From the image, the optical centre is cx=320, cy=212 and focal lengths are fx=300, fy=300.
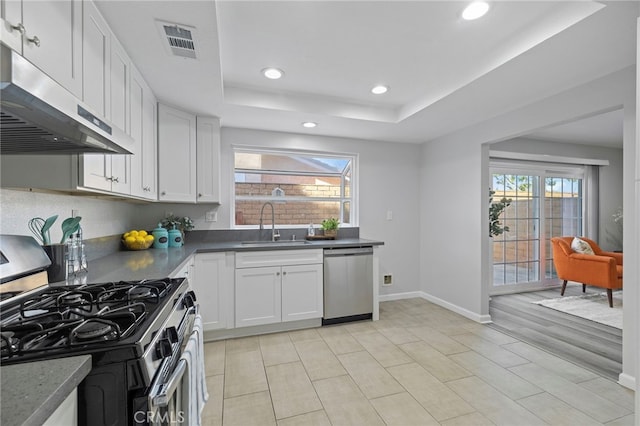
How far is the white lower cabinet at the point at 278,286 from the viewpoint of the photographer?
297cm

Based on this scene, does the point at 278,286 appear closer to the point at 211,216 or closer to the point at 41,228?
the point at 211,216

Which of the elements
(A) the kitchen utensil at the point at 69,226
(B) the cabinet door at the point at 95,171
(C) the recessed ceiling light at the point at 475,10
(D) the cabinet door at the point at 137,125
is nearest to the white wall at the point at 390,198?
(D) the cabinet door at the point at 137,125

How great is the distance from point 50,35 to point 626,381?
3812mm

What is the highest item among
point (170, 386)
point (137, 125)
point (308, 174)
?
point (137, 125)

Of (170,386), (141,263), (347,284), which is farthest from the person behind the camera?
(347,284)

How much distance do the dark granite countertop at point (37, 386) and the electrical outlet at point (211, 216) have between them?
2.80 m

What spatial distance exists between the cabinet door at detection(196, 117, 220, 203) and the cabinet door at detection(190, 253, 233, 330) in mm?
633

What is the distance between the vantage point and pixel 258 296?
3012 millimetres

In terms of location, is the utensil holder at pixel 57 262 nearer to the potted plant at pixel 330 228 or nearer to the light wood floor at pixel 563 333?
the potted plant at pixel 330 228

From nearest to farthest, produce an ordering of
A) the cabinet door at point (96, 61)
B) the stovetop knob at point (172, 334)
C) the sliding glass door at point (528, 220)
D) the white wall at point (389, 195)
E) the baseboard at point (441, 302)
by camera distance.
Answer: the stovetop knob at point (172, 334)
the cabinet door at point (96, 61)
the baseboard at point (441, 302)
the white wall at point (389, 195)
the sliding glass door at point (528, 220)

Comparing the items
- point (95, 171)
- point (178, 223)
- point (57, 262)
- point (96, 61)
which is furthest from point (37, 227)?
point (178, 223)

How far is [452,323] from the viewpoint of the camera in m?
3.33

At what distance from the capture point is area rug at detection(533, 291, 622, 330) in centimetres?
345

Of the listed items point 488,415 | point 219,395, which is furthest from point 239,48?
point 488,415
